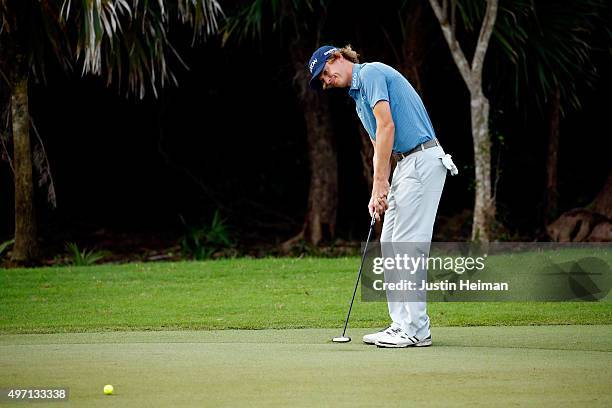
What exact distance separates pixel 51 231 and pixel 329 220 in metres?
4.15

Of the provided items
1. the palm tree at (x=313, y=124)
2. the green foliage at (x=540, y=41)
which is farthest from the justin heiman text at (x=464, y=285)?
the palm tree at (x=313, y=124)

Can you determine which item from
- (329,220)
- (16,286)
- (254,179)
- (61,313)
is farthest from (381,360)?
(254,179)

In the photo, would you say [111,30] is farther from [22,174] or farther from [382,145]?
[382,145]

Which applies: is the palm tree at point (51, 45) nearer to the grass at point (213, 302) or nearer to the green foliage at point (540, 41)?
the grass at point (213, 302)

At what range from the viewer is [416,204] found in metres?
6.73

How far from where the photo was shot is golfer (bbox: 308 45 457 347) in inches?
263

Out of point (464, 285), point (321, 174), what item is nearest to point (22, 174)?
point (321, 174)

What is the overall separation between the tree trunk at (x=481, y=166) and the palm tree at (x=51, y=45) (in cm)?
303

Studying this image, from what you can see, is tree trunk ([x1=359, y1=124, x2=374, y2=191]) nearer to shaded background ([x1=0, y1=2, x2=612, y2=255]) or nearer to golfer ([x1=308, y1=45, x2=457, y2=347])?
shaded background ([x1=0, y1=2, x2=612, y2=255])

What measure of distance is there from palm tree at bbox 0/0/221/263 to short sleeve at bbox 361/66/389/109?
17.6 ft

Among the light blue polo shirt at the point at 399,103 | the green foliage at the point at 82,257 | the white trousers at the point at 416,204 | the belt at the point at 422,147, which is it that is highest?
the light blue polo shirt at the point at 399,103

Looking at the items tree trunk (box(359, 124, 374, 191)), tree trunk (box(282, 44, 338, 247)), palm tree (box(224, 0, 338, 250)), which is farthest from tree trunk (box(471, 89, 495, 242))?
tree trunk (box(282, 44, 338, 247))

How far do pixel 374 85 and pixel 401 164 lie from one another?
1.62 ft

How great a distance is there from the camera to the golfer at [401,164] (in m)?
6.68
